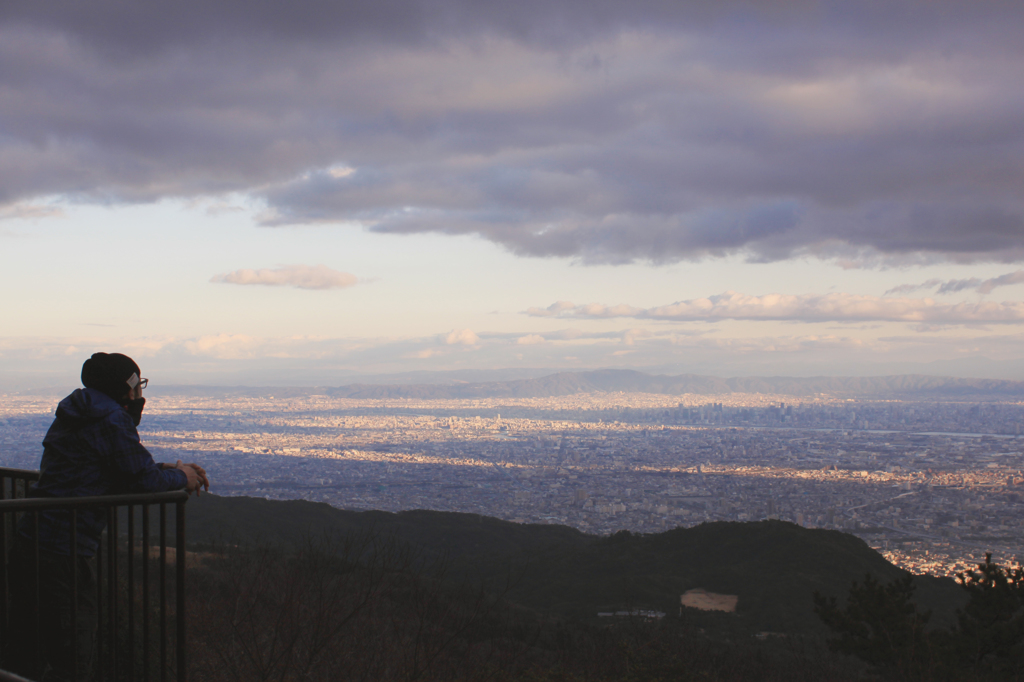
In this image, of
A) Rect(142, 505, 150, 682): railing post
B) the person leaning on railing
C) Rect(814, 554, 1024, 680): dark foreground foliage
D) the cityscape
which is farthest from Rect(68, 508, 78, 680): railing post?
the cityscape

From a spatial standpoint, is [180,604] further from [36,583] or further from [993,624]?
[993,624]

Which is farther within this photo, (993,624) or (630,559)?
(630,559)

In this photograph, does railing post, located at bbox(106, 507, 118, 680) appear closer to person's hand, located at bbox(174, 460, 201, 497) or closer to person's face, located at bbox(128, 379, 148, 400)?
person's hand, located at bbox(174, 460, 201, 497)

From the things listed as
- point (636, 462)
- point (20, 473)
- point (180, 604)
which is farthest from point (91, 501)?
point (636, 462)

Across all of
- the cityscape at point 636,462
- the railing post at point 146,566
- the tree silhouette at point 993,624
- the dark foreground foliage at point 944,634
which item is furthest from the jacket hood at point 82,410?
the cityscape at point 636,462

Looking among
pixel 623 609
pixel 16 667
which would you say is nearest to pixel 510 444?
pixel 623 609

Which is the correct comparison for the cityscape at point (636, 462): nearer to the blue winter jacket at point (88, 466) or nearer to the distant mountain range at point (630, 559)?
the distant mountain range at point (630, 559)

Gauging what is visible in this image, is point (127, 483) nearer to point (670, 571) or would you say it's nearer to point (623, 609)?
point (623, 609)
